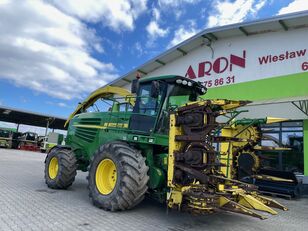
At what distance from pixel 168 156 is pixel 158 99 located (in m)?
1.38

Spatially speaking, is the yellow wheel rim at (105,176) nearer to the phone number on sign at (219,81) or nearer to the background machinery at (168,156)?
the background machinery at (168,156)

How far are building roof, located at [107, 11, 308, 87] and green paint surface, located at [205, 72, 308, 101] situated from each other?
2211 mm

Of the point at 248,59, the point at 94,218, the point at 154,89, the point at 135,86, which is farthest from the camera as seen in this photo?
the point at 248,59

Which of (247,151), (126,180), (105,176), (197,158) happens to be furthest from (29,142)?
(197,158)

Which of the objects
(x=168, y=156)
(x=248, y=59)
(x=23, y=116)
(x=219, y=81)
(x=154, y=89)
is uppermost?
(x=248, y=59)

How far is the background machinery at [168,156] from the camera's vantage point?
566 centimetres

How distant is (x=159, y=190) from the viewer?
20.6 feet

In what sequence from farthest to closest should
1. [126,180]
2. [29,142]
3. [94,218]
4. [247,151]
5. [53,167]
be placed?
[29,142], [247,151], [53,167], [126,180], [94,218]

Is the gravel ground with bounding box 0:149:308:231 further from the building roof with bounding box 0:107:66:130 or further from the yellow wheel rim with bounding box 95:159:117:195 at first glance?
the building roof with bounding box 0:107:66:130

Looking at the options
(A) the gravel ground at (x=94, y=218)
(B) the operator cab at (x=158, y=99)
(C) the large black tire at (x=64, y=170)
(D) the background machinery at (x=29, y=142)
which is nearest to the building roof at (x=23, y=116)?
(D) the background machinery at (x=29, y=142)

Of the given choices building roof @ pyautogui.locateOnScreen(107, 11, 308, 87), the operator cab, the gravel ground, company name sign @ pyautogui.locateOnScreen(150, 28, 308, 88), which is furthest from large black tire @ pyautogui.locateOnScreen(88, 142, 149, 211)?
building roof @ pyautogui.locateOnScreen(107, 11, 308, 87)

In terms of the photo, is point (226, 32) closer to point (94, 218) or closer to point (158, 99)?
point (158, 99)

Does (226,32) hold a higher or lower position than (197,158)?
higher

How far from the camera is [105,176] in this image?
691 centimetres
